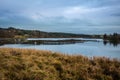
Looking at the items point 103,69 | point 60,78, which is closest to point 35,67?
point 60,78

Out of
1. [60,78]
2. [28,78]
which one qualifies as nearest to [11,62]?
[28,78]

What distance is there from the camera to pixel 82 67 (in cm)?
1244

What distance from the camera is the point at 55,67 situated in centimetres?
1244

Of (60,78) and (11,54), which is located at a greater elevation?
(11,54)

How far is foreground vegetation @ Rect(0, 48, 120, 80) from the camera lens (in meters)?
11.4

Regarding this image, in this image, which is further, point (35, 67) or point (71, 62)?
point (71, 62)

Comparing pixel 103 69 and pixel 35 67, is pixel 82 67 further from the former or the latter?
pixel 35 67

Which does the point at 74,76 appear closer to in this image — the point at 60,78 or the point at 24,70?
the point at 60,78

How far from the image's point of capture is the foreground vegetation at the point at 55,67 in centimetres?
1142

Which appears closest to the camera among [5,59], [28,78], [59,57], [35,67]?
[28,78]

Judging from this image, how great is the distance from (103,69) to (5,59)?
511 centimetres

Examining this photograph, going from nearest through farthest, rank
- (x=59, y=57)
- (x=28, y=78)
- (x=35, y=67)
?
1. (x=28, y=78)
2. (x=35, y=67)
3. (x=59, y=57)

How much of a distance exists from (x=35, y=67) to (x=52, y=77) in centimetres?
107

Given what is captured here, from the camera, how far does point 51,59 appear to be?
13.2 meters
